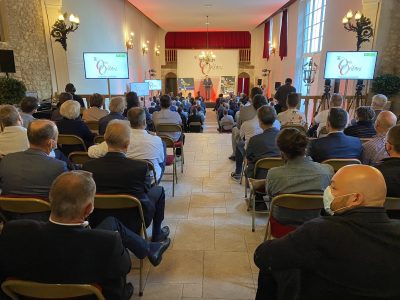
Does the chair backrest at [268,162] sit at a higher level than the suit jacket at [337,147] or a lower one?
lower

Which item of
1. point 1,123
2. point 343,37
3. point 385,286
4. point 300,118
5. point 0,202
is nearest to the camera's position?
point 385,286

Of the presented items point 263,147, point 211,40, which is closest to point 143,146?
point 263,147

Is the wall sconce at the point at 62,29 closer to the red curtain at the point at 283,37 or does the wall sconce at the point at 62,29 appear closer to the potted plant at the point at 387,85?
the potted plant at the point at 387,85

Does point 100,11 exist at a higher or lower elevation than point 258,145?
higher

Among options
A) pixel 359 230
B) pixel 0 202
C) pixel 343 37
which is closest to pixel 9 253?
pixel 0 202

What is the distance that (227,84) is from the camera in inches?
728

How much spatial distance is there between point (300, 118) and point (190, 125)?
539cm

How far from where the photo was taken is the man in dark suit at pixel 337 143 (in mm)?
2740

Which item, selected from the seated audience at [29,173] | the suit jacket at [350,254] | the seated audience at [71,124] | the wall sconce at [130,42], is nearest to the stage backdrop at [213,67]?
the wall sconce at [130,42]

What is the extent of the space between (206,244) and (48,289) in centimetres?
163

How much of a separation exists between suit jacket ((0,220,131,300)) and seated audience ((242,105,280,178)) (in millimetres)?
1926

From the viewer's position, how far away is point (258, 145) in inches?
119

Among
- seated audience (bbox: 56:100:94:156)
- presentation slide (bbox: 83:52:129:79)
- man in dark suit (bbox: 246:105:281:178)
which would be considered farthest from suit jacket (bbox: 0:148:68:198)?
presentation slide (bbox: 83:52:129:79)

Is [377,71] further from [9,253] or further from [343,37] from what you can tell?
[9,253]
